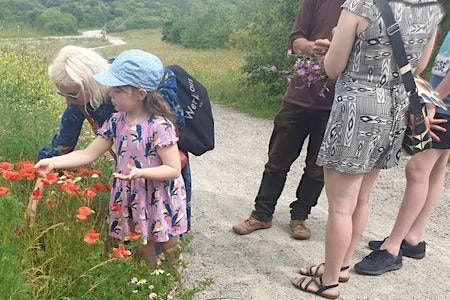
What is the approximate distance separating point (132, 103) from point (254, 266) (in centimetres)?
159

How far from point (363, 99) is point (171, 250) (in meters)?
1.34

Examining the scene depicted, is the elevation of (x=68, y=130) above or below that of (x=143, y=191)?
above

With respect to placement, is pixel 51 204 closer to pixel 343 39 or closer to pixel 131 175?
pixel 131 175

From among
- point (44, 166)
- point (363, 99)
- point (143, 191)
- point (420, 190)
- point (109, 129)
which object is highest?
point (363, 99)

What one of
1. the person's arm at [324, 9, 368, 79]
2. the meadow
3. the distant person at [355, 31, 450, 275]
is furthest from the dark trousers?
the meadow

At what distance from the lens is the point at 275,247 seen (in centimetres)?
434

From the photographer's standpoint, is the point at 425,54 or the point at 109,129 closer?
the point at 109,129

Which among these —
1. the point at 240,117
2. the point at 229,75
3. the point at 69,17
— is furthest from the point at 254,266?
the point at 69,17

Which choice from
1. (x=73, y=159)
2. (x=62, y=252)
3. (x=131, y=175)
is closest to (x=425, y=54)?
(x=131, y=175)

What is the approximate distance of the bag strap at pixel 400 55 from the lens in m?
2.92

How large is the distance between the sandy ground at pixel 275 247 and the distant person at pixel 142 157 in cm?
55

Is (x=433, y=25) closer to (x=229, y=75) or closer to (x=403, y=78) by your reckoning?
(x=403, y=78)

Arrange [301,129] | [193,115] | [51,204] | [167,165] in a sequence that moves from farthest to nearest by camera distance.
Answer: [301,129]
[193,115]
[51,204]
[167,165]

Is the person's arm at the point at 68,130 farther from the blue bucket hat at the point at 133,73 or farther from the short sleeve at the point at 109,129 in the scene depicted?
the blue bucket hat at the point at 133,73
